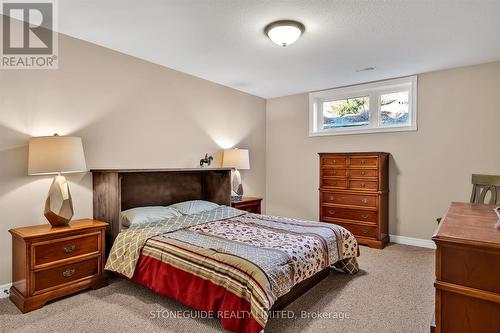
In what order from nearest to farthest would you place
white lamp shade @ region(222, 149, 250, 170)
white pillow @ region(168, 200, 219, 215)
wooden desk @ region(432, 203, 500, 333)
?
wooden desk @ region(432, 203, 500, 333), white pillow @ region(168, 200, 219, 215), white lamp shade @ region(222, 149, 250, 170)

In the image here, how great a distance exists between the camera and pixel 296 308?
233 centimetres

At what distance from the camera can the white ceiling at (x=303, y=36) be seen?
7.68ft

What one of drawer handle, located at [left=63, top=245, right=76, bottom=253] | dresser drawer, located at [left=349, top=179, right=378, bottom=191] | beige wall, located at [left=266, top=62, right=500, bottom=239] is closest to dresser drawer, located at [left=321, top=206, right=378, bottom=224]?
dresser drawer, located at [left=349, top=179, right=378, bottom=191]

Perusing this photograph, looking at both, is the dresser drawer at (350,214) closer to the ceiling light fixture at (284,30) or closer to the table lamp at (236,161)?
the table lamp at (236,161)

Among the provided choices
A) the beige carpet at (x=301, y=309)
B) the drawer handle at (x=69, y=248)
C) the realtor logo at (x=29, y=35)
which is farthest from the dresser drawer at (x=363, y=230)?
the realtor logo at (x=29, y=35)

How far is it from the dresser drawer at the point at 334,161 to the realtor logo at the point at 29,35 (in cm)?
356

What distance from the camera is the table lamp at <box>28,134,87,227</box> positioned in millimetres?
2438

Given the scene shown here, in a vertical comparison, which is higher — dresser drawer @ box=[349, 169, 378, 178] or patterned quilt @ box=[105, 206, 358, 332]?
dresser drawer @ box=[349, 169, 378, 178]

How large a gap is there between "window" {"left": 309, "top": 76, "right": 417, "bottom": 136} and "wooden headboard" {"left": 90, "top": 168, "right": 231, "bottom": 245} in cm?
201

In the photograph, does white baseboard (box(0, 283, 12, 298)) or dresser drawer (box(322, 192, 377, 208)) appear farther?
dresser drawer (box(322, 192, 377, 208))

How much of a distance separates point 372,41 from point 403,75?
1.42 meters

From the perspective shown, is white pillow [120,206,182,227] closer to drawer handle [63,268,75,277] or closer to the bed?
the bed

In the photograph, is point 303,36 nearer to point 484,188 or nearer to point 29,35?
point 484,188

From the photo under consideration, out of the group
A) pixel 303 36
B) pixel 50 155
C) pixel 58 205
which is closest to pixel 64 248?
pixel 58 205
